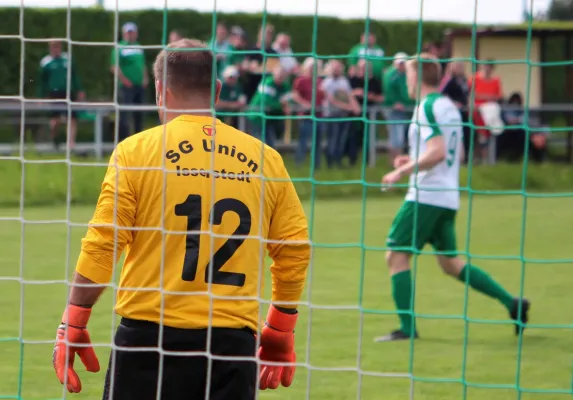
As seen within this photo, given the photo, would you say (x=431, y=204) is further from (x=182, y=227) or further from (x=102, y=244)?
(x=102, y=244)

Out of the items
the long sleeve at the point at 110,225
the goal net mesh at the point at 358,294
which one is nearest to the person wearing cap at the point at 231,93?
the goal net mesh at the point at 358,294

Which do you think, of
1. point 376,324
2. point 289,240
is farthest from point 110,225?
point 376,324

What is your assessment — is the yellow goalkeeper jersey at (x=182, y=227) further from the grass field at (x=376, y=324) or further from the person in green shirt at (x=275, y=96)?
the person in green shirt at (x=275, y=96)

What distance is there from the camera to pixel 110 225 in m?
3.77

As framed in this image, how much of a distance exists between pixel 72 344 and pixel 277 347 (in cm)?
77

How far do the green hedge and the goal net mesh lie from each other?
0.03 m

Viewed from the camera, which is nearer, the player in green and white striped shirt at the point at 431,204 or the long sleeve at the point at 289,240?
the long sleeve at the point at 289,240

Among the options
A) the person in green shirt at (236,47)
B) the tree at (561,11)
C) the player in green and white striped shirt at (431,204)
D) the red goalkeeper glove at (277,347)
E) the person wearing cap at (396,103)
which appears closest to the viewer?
the red goalkeeper glove at (277,347)

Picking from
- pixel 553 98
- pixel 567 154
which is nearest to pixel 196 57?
pixel 567 154

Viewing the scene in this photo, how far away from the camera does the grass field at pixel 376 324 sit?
6027 millimetres

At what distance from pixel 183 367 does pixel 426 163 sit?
11.8 feet

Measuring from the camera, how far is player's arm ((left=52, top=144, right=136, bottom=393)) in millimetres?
3777

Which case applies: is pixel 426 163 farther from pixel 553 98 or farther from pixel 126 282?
pixel 553 98

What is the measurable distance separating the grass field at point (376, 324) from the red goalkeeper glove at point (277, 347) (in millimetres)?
88
